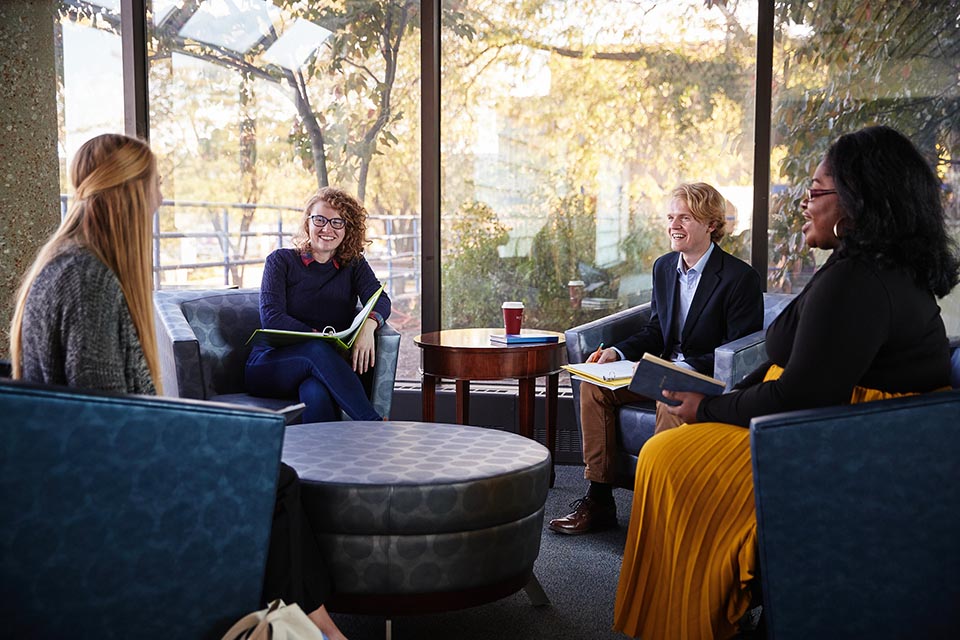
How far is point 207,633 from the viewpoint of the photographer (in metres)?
1.71

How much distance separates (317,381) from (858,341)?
2023mm

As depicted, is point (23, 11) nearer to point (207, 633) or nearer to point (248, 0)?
point (248, 0)

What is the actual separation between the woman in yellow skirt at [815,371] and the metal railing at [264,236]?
8.57 feet

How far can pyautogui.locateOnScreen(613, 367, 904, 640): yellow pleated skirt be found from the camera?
202cm

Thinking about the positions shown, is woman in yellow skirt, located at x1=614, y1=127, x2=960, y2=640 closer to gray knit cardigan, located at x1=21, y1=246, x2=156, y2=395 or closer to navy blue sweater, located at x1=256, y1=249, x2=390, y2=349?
gray knit cardigan, located at x1=21, y1=246, x2=156, y2=395

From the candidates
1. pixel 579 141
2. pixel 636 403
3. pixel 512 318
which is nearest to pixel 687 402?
pixel 636 403

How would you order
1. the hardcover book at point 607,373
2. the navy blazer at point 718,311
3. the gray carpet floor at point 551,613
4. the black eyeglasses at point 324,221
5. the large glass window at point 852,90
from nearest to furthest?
the gray carpet floor at point 551,613 → the hardcover book at point 607,373 → the navy blazer at point 718,311 → the black eyeglasses at point 324,221 → the large glass window at point 852,90

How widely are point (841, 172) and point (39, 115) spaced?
2.70 metres

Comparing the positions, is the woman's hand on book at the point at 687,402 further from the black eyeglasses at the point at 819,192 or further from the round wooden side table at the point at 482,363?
the round wooden side table at the point at 482,363

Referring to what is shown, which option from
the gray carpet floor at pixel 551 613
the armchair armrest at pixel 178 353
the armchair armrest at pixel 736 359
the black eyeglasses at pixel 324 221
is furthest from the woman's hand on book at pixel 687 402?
the black eyeglasses at pixel 324 221

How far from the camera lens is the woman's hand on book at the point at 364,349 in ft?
11.5

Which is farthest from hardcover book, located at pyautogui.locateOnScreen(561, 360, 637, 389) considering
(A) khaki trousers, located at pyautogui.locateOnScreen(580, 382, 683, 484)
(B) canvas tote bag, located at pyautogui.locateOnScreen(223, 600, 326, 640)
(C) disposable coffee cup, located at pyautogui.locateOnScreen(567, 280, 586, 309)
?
(B) canvas tote bag, located at pyautogui.locateOnScreen(223, 600, 326, 640)

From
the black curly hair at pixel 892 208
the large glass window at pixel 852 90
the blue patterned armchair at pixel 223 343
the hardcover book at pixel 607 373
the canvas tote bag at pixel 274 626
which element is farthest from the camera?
the large glass window at pixel 852 90

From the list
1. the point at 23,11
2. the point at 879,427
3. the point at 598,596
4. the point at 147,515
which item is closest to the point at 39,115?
the point at 23,11
